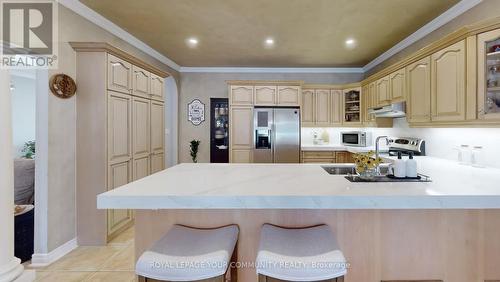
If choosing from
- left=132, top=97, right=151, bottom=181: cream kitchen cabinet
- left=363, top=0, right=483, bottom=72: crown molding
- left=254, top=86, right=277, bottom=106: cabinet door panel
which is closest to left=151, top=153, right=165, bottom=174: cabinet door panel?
left=132, top=97, right=151, bottom=181: cream kitchen cabinet

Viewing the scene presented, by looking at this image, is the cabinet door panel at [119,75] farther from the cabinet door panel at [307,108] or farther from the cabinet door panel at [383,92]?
the cabinet door panel at [383,92]

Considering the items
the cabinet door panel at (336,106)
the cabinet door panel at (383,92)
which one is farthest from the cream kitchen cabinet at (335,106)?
the cabinet door panel at (383,92)

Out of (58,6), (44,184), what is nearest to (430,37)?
(58,6)

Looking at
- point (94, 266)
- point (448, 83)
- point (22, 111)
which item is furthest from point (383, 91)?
point (22, 111)

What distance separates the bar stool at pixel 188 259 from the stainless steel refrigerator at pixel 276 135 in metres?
3.31

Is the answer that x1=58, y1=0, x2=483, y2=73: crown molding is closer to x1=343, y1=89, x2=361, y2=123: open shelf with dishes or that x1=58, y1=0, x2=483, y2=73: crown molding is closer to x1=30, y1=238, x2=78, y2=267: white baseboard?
x1=343, y1=89, x2=361, y2=123: open shelf with dishes

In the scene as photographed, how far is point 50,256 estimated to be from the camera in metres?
2.35

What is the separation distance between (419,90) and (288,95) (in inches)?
89.2

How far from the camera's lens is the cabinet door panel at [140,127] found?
10.5 ft

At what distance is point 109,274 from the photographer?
7.17ft

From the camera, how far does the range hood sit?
3.26 m

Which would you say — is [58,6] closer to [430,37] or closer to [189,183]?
[189,183]

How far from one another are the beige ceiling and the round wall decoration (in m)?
0.89

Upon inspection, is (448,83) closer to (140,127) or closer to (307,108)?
(307,108)
